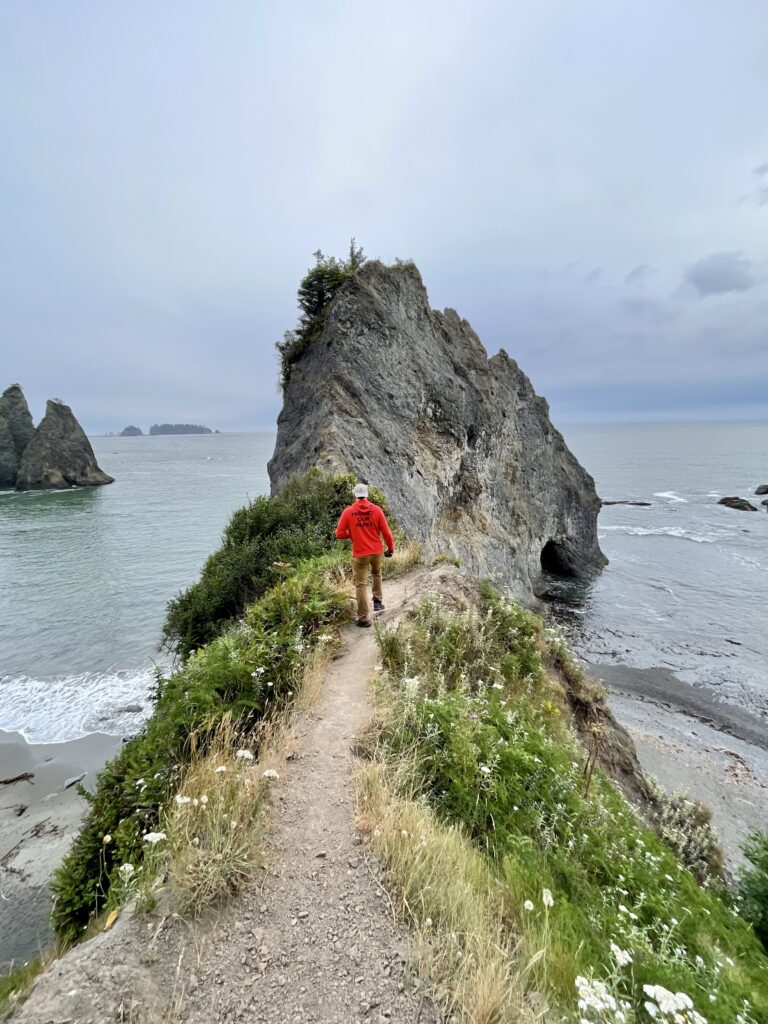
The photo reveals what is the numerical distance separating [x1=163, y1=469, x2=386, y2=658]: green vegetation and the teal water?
2.39 metres

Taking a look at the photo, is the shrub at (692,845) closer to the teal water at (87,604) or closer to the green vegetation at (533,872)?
the green vegetation at (533,872)

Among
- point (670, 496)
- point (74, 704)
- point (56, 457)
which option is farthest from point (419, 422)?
point (56, 457)

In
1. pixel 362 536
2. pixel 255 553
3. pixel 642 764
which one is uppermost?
pixel 362 536

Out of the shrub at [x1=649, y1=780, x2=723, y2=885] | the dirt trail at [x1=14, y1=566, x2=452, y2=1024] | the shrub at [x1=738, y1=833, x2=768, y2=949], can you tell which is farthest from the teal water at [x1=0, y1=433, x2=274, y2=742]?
the shrub at [x1=738, y1=833, x2=768, y2=949]

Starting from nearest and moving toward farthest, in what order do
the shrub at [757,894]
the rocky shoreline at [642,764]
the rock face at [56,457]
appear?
the shrub at [757,894]
the rocky shoreline at [642,764]
the rock face at [56,457]

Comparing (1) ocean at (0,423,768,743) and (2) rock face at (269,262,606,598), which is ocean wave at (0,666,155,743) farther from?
(2) rock face at (269,262,606,598)

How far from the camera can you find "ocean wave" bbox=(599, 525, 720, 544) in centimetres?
4759

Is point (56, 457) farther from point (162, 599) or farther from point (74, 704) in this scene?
point (74, 704)

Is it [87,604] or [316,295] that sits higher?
[316,295]

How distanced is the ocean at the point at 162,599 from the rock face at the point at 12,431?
28941 mm

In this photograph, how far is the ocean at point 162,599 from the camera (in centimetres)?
1714

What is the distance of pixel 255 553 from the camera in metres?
12.0

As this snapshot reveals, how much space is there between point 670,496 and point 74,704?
79.8 m

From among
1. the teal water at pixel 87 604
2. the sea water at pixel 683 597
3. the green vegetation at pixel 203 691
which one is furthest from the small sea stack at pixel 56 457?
the green vegetation at pixel 203 691
